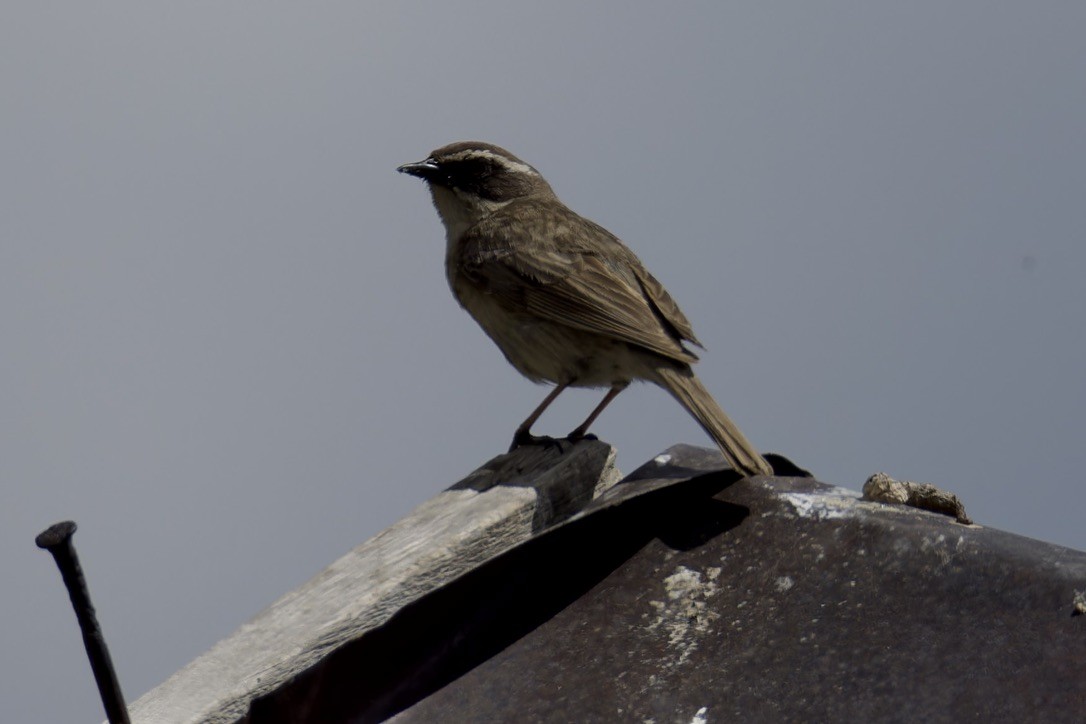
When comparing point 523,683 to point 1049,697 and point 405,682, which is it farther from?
point 1049,697

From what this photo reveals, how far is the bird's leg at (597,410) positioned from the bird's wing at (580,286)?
0.98 feet

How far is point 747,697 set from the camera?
3430mm

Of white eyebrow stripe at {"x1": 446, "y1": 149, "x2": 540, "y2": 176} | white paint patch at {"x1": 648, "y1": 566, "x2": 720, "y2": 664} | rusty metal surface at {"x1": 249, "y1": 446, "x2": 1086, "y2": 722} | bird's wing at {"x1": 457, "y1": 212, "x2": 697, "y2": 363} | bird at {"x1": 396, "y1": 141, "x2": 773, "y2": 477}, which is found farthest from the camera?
white eyebrow stripe at {"x1": 446, "y1": 149, "x2": 540, "y2": 176}

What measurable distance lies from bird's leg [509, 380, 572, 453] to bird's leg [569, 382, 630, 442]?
4.9 inches

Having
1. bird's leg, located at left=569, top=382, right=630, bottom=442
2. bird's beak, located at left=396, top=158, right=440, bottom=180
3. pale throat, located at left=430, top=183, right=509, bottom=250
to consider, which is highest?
bird's beak, located at left=396, top=158, right=440, bottom=180

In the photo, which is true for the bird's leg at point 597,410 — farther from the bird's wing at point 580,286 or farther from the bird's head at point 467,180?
the bird's head at point 467,180

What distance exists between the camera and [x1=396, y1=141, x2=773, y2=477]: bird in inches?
253

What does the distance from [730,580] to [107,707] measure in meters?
1.63

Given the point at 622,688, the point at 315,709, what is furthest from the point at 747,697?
the point at 315,709

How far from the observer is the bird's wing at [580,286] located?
21.6ft

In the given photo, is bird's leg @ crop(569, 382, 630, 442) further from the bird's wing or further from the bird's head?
the bird's head

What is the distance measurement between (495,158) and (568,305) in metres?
1.81

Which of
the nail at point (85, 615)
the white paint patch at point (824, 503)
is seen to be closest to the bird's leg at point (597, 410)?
the white paint patch at point (824, 503)

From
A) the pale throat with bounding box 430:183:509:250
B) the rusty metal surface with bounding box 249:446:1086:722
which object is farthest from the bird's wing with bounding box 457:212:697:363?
the rusty metal surface with bounding box 249:446:1086:722
